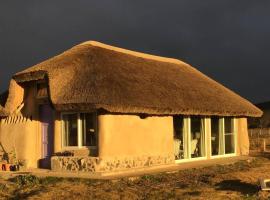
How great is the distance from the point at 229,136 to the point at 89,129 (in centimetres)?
822

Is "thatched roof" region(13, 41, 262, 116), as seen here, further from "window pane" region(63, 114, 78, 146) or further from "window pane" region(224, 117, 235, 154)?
"window pane" region(63, 114, 78, 146)

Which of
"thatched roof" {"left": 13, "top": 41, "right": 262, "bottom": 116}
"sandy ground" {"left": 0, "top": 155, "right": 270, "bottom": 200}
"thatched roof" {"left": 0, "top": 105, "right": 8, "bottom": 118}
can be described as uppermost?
"thatched roof" {"left": 13, "top": 41, "right": 262, "bottom": 116}

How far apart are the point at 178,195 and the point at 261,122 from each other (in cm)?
4224

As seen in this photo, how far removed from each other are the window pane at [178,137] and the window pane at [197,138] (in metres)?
0.66

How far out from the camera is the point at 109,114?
52.2ft

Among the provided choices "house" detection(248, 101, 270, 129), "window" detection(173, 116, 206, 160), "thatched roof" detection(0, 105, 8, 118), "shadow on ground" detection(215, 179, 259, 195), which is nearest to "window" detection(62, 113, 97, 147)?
"thatched roof" detection(0, 105, 8, 118)

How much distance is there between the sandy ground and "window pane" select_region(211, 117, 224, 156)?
5.75 m

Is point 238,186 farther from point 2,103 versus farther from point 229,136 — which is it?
point 2,103

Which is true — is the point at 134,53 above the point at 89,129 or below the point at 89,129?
above

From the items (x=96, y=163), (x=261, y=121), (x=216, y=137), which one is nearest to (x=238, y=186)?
(x=96, y=163)

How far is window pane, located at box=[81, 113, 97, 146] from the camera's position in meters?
16.3

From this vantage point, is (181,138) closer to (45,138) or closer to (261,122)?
(45,138)

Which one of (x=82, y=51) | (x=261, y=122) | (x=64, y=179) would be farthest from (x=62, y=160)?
(x=261, y=122)

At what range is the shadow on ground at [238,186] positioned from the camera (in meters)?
12.1
